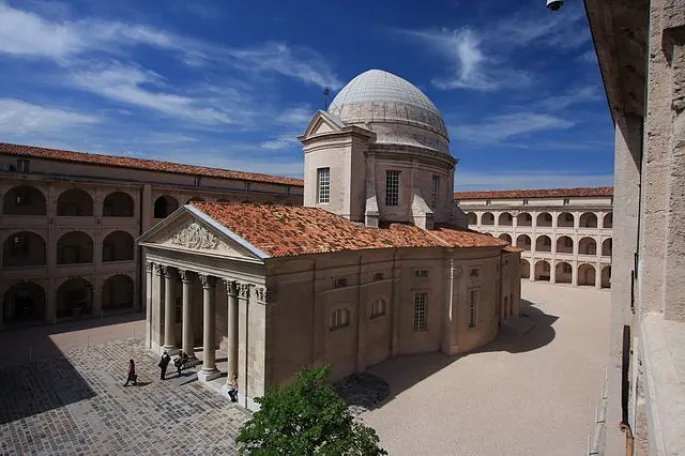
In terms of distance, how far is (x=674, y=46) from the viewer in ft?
10.4

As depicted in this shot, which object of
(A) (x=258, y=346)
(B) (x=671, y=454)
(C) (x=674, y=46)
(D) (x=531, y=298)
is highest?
(C) (x=674, y=46)

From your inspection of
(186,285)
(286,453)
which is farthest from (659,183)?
(186,285)

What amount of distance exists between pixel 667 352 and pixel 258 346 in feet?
47.2

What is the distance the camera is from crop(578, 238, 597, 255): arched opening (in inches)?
1907

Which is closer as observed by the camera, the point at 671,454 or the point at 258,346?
the point at 671,454

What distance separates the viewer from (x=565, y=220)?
49.7 metres

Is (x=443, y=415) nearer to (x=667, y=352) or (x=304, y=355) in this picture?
(x=304, y=355)

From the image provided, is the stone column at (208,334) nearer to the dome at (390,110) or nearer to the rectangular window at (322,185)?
the rectangular window at (322,185)

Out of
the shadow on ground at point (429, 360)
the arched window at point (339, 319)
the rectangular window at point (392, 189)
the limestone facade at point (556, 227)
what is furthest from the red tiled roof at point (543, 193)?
the arched window at point (339, 319)

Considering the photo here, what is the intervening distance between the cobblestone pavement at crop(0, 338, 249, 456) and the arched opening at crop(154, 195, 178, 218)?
17.1m

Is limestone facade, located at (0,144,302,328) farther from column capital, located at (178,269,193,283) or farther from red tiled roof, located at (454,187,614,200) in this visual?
red tiled roof, located at (454,187,614,200)

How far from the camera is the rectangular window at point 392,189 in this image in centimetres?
2525

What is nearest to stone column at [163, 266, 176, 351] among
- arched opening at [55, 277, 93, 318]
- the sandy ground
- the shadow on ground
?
the shadow on ground

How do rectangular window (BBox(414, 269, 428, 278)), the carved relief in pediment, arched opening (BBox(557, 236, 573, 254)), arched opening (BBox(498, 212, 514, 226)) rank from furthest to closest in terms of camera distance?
1. arched opening (BBox(498, 212, 514, 226))
2. arched opening (BBox(557, 236, 573, 254))
3. rectangular window (BBox(414, 269, 428, 278))
4. the carved relief in pediment
